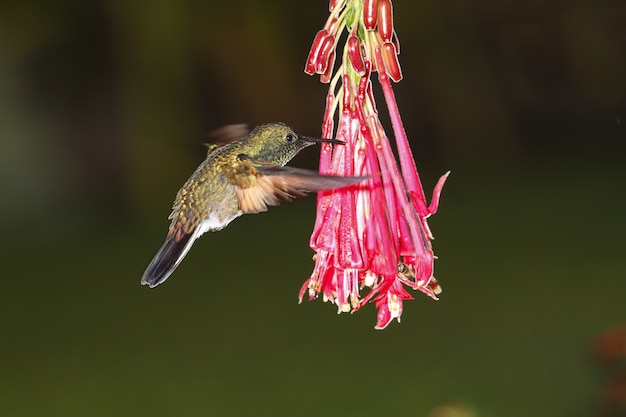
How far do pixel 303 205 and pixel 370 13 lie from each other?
10.8 ft

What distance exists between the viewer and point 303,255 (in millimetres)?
3322

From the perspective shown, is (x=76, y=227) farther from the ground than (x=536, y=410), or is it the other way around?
(x=76, y=227)

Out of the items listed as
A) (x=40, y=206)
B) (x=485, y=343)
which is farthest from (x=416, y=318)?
(x=40, y=206)

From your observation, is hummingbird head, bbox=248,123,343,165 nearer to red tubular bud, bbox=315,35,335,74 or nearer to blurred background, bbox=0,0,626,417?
red tubular bud, bbox=315,35,335,74

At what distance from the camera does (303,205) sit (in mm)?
3908

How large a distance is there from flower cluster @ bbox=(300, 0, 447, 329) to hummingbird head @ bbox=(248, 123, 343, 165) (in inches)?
1.0

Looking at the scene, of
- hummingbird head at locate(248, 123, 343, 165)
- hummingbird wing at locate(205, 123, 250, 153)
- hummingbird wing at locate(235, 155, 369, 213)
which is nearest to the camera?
hummingbird wing at locate(235, 155, 369, 213)

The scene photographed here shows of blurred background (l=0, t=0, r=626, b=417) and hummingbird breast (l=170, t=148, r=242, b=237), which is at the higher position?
hummingbird breast (l=170, t=148, r=242, b=237)

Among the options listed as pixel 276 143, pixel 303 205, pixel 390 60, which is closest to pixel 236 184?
pixel 276 143

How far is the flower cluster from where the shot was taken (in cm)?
63

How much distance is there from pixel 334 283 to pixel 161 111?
2248mm

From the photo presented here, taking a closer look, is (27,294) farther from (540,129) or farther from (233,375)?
(540,129)

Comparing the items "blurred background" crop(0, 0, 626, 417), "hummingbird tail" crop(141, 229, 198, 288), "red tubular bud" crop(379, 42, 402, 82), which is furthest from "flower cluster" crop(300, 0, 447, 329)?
"blurred background" crop(0, 0, 626, 417)

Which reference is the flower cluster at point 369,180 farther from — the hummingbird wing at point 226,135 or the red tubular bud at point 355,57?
the hummingbird wing at point 226,135
